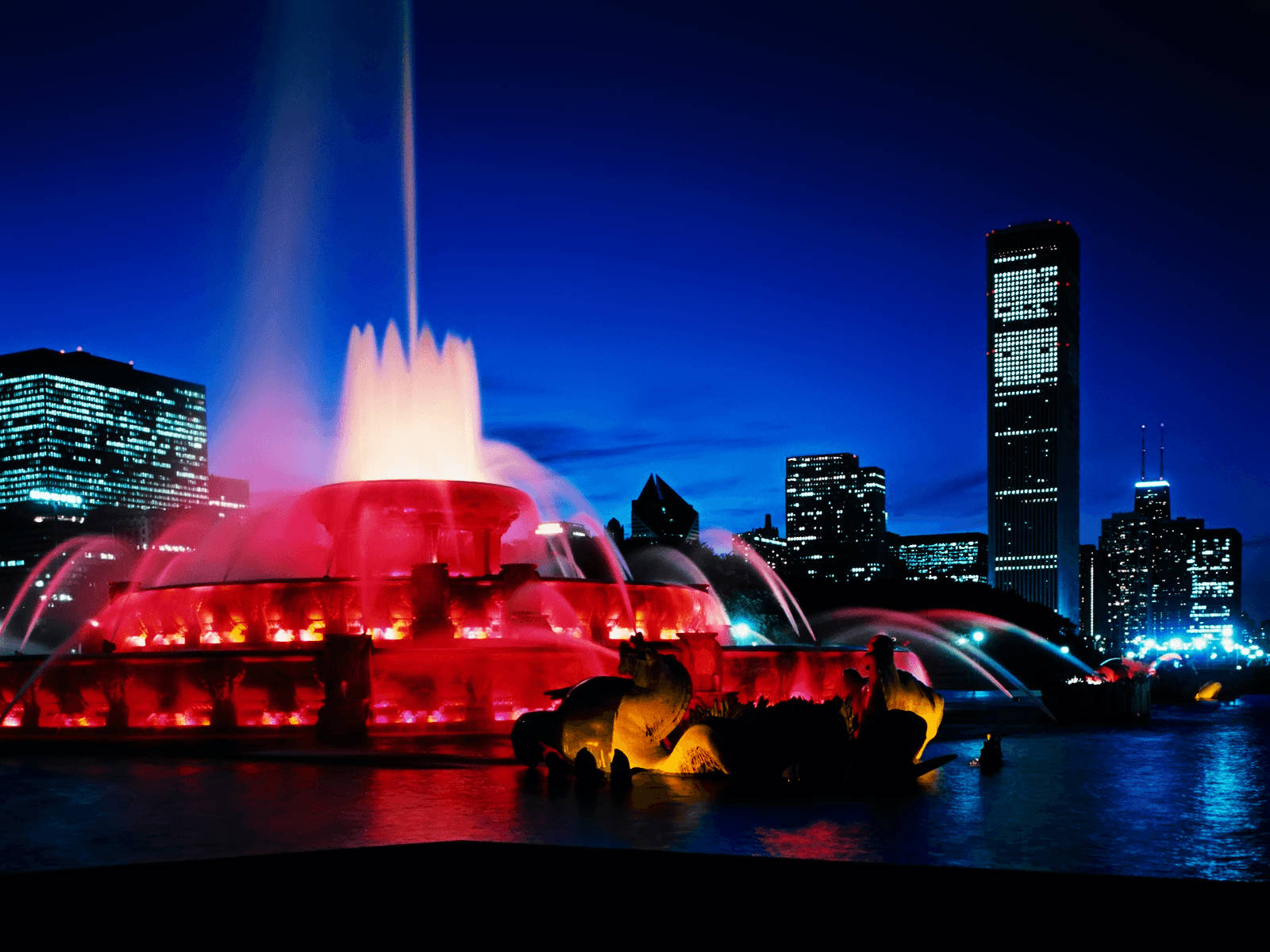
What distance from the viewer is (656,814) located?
12.2 metres

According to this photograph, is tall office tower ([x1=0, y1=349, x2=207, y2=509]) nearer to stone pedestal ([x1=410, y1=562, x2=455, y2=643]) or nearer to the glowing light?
the glowing light

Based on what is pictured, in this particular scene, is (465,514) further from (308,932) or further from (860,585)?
(860,585)

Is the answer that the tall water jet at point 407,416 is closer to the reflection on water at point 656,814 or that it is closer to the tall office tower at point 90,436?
the reflection on water at point 656,814

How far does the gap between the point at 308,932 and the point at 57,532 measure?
5009 inches

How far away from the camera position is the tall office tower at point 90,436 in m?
146

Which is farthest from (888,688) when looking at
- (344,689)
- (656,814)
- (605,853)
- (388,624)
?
(388,624)

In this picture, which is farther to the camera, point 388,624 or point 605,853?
point 388,624

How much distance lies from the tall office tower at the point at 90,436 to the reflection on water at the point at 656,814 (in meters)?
142

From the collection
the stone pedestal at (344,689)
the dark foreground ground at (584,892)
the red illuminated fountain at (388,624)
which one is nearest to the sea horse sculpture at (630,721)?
the red illuminated fountain at (388,624)

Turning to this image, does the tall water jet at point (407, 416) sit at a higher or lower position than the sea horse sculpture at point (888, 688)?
higher

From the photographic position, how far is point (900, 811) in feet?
40.6

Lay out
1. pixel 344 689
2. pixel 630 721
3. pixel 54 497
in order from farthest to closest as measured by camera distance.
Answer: pixel 54 497 < pixel 344 689 < pixel 630 721

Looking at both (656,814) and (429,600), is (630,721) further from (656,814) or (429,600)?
(429,600)

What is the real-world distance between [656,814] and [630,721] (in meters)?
3.70
